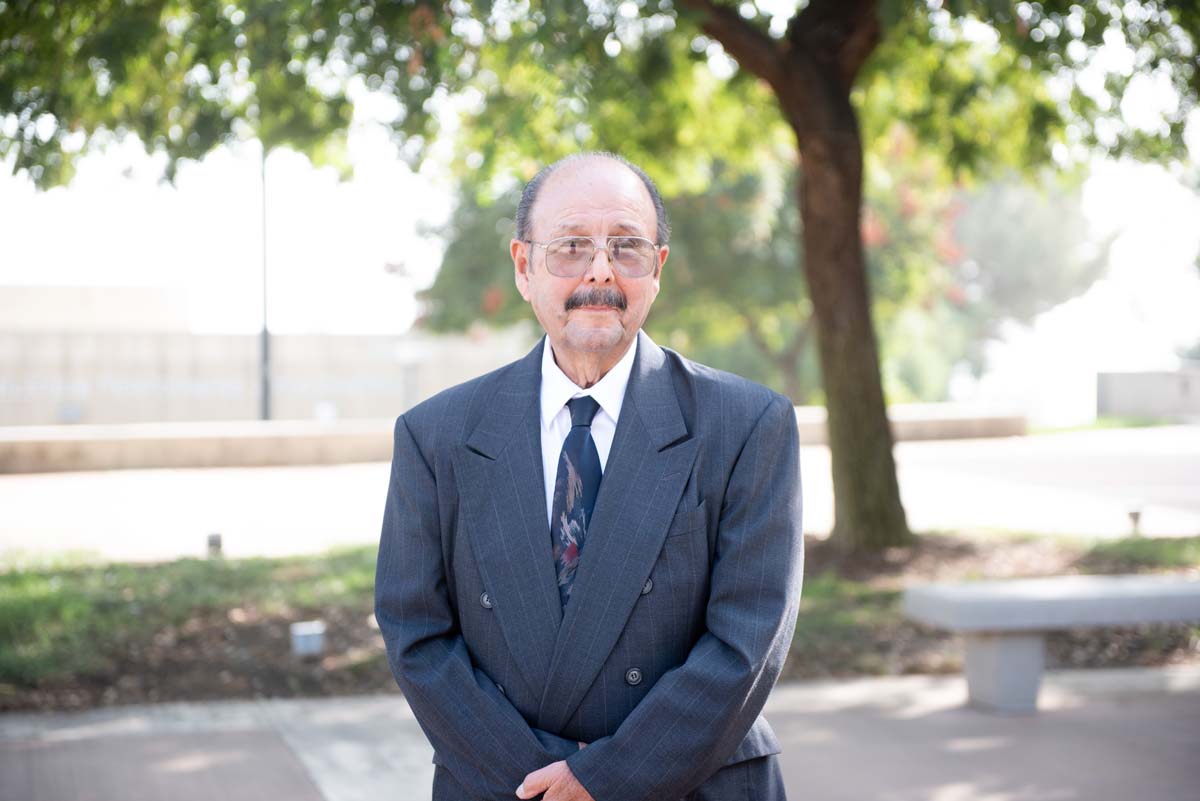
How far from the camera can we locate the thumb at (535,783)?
240 centimetres

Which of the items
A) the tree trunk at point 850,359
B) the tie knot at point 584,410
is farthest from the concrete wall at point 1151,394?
the tie knot at point 584,410

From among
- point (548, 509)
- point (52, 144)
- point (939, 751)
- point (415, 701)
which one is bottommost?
point (939, 751)

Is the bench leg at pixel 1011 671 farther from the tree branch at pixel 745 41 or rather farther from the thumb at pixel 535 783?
the tree branch at pixel 745 41

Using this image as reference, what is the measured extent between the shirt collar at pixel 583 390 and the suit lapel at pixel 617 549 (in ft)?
0.29

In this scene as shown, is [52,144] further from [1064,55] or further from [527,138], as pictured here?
[1064,55]

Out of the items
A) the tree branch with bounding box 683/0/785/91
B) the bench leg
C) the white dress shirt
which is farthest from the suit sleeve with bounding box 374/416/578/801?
the tree branch with bounding box 683/0/785/91

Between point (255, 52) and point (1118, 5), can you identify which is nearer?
point (255, 52)

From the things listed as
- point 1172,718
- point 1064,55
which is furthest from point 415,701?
point 1064,55

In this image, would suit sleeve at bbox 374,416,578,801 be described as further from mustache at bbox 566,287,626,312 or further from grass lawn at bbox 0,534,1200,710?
grass lawn at bbox 0,534,1200,710

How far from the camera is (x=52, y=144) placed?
29.8ft

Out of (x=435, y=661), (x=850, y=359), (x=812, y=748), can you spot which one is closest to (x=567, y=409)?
(x=435, y=661)

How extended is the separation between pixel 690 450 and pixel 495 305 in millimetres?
23858

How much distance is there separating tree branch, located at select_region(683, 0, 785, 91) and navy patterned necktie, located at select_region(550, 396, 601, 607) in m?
7.34

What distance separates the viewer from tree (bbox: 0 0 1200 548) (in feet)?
27.6
